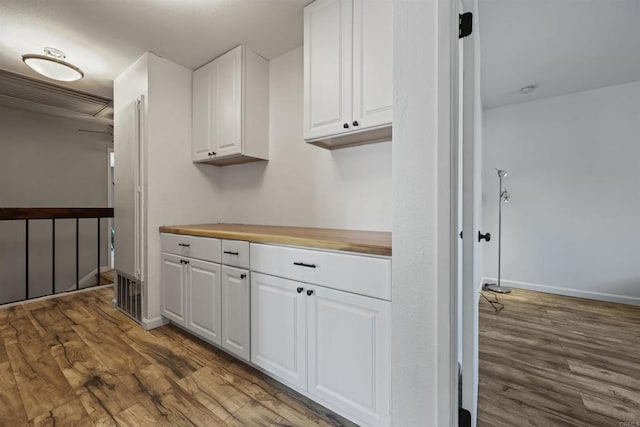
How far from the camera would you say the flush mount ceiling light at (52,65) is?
2.12 meters

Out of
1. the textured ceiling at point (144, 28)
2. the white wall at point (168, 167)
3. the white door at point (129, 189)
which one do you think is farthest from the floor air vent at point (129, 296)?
the textured ceiling at point (144, 28)

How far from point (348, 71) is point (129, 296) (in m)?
2.72

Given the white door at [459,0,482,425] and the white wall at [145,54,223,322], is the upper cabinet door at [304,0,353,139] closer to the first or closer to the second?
the white door at [459,0,482,425]

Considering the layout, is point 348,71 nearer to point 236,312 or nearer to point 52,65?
point 236,312

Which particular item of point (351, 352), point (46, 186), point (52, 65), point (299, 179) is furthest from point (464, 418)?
point (46, 186)

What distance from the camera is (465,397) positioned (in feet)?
3.57

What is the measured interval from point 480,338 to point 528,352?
31cm

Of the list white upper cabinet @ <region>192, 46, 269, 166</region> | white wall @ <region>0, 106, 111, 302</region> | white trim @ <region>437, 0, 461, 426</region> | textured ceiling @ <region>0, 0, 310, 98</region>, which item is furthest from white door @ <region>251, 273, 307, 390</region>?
white wall @ <region>0, 106, 111, 302</region>

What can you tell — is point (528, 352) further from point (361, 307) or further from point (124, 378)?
point (124, 378)

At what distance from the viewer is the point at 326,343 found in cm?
130

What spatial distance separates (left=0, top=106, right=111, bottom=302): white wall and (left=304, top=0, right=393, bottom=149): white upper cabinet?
4.53 m

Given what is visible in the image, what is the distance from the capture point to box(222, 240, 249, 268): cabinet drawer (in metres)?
1.66

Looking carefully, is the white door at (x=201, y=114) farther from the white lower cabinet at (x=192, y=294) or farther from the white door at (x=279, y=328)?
the white door at (x=279, y=328)

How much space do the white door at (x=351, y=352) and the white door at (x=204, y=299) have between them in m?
0.80
